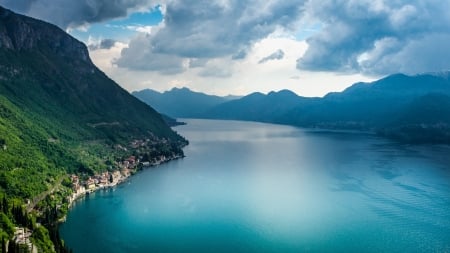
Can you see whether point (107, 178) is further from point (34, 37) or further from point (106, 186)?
point (34, 37)

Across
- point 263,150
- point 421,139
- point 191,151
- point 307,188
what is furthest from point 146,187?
point 421,139

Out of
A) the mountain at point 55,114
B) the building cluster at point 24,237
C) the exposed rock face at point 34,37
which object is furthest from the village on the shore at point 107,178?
the exposed rock face at point 34,37

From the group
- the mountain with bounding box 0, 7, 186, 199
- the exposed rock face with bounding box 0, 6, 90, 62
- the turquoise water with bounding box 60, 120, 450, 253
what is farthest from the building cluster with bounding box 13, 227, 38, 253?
the exposed rock face with bounding box 0, 6, 90, 62

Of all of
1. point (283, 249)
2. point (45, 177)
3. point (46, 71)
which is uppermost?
point (46, 71)

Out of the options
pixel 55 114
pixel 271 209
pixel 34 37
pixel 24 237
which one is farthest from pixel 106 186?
pixel 34 37

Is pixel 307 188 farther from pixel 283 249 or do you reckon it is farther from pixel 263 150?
pixel 263 150
